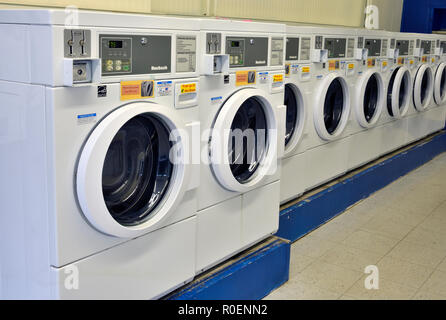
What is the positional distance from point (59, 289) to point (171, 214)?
58 cm

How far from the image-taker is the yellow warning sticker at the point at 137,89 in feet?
6.61

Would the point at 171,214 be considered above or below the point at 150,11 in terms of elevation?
below

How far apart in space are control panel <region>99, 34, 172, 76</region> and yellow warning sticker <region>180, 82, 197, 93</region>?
0.11m

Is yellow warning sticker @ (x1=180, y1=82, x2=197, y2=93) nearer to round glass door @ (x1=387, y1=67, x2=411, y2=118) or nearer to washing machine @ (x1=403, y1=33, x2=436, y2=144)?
round glass door @ (x1=387, y1=67, x2=411, y2=118)

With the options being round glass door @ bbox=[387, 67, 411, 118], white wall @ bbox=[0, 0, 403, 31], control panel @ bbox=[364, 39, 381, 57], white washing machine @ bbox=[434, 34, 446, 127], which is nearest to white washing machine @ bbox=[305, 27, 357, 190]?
control panel @ bbox=[364, 39, 381, 57]

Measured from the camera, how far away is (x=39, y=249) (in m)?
1.94

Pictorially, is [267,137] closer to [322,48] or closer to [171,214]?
[171,214]

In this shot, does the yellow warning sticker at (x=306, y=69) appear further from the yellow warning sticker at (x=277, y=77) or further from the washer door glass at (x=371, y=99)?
the washer door glass at (x=371, y=99)

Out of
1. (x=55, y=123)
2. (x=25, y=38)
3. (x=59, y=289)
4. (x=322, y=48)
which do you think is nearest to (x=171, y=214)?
(x=59, y=289)

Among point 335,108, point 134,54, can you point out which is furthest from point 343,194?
point 134,54

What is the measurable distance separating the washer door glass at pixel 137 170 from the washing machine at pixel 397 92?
3320mm

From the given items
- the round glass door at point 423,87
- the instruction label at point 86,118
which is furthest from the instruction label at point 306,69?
the round glass door at point 423,87

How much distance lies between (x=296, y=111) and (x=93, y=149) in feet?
7.05
